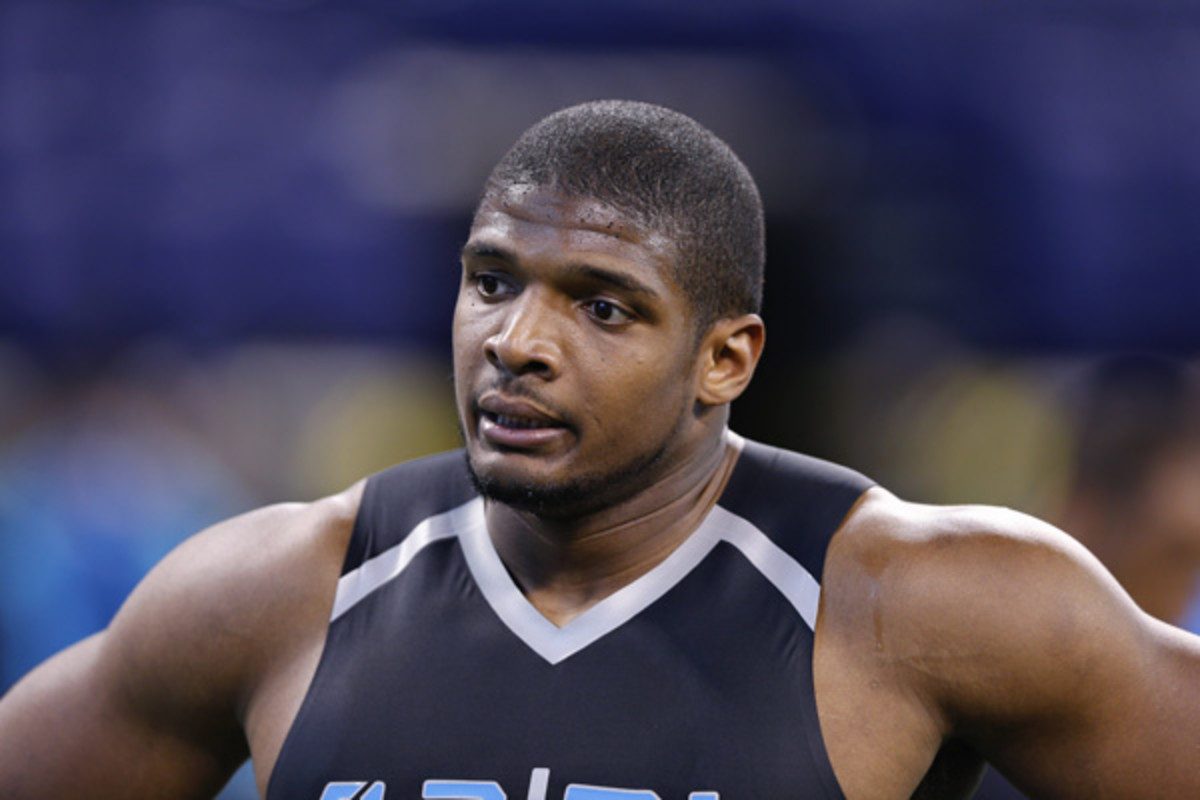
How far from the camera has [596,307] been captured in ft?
7.79

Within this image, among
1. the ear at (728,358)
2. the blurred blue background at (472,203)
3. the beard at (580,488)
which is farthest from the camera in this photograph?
the blurred blue background at (472,203)

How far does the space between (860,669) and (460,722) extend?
64 centimetres

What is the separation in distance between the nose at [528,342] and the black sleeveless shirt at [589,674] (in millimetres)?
442

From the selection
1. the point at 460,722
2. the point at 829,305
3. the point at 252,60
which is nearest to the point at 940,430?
the point at 829,305

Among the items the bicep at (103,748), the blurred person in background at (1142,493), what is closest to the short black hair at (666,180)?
the bicep at (103,748)

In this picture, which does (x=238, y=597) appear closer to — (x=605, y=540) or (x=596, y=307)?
(x=605, y=540)

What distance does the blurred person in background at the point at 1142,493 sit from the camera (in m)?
3.88

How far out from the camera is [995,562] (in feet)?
7.63

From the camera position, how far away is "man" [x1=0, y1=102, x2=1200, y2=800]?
229cm

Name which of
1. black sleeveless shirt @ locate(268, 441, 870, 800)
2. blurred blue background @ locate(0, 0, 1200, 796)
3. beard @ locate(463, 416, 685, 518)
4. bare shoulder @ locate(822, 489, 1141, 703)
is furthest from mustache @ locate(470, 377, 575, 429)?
blurred blue background @ locate(0, 0, 1200, 796)

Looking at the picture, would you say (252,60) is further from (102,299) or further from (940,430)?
(940,430)

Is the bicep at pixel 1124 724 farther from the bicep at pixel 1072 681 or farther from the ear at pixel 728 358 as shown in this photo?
the ear at pixel 728 358

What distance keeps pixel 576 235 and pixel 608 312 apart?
0.13 m

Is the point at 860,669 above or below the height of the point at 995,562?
below
